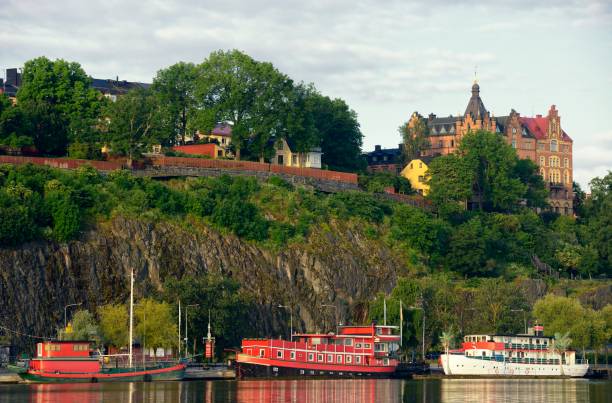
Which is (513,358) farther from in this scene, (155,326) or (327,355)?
(155,326)

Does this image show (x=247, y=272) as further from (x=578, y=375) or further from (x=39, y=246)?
(x=578, y=375)

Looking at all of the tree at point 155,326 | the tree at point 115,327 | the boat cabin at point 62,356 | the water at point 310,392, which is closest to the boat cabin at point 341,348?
the water at point 310,392

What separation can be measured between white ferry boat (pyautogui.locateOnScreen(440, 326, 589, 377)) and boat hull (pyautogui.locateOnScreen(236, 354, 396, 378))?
9662mm

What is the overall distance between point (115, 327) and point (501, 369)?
52.3m

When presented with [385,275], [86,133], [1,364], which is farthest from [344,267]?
[1,364]

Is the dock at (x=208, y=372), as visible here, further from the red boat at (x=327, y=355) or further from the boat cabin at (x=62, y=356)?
the boat cabin at (x=62, y=356)

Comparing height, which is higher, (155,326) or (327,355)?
(155,326)

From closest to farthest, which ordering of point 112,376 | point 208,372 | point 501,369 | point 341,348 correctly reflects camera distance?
point 112,376 < point 208,372 < point 341,348 < point 501,369

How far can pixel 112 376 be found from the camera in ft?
480

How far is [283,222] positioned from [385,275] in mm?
17077

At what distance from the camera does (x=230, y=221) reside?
187 m

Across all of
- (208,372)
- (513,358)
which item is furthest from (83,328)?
(513,358)

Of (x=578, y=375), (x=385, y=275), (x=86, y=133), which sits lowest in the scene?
(x=578, y=375)

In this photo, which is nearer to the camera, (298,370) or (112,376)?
(112,376)
